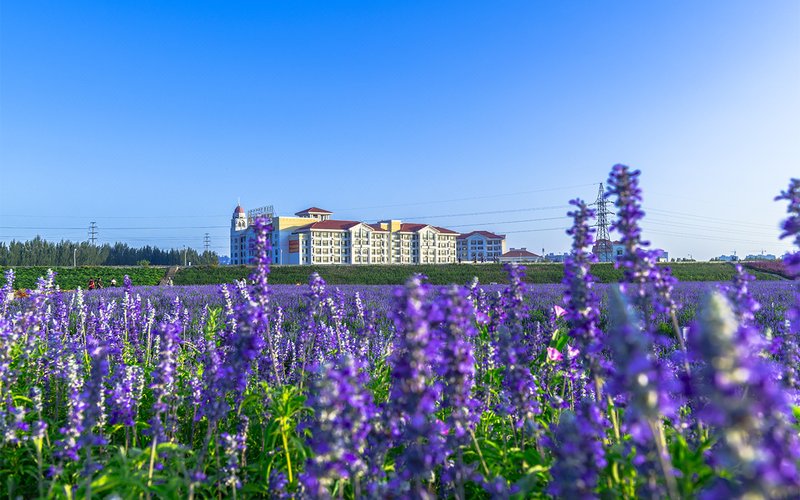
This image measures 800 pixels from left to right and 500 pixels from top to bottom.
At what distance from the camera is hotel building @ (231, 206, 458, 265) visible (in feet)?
406

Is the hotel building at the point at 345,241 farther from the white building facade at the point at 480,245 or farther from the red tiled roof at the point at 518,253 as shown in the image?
the red tiled roof at the point at 518,253

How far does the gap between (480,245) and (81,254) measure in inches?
4646

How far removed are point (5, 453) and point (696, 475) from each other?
540cm

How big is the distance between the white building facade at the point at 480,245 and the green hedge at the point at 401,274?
305 feet

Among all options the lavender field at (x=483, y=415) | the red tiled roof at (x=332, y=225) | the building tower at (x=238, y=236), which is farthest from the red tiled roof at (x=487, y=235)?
the lavender field at (x=483, y=415)

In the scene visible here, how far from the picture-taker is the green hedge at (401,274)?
4956 cm

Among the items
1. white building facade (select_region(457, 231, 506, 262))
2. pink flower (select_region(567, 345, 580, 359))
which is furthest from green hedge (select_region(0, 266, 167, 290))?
white building facade (select_region(457, 231, 506, 262))

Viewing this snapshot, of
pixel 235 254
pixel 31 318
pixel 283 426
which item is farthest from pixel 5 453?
pixel 235 254

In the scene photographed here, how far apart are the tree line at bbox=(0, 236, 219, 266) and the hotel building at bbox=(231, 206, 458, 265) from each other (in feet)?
57.2

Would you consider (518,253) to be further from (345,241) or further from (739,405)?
(739,405)

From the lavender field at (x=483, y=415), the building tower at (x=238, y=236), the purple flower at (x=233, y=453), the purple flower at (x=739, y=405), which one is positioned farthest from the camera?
the building tower at (x=238, y=236)

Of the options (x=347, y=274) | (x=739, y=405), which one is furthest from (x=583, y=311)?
(x=347, y=274)

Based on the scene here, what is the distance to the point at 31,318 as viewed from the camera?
17.7 feet

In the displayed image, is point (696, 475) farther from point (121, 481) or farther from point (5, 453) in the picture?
point (5, 453)
